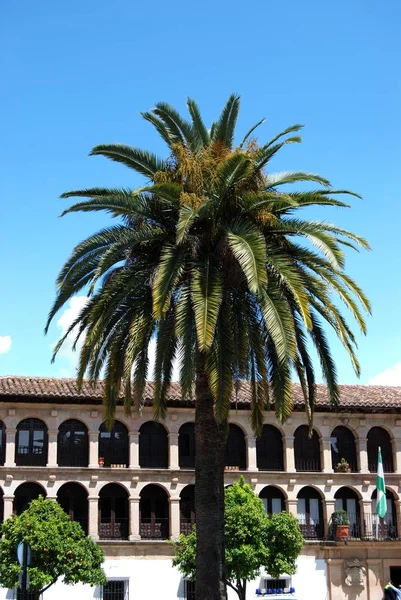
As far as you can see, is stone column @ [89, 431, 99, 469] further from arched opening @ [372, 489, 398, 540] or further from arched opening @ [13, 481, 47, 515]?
arched opening @ [372, 489, 398, 540]

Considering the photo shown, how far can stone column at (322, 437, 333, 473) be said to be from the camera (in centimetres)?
4912

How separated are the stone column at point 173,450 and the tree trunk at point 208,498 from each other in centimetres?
2468

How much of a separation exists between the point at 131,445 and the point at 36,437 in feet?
15.0

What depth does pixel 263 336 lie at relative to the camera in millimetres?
24062

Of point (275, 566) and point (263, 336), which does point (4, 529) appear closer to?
point (275, 566)

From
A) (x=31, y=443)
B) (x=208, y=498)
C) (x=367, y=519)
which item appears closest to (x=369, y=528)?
(x=367, y=519)

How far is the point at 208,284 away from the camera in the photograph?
21688 millimetres

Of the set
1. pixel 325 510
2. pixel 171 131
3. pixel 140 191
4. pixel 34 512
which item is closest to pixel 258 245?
pixel 140 191

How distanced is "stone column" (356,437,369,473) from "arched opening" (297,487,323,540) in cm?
270

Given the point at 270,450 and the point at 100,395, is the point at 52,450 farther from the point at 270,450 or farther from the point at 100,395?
the point at 270,450

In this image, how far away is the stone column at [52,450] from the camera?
1790 inches

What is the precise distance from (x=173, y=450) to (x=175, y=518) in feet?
10.7

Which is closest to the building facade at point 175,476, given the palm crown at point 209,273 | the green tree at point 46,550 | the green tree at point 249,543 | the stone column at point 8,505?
the stone column at point 8,505

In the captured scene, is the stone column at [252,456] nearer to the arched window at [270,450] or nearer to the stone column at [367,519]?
the arched window at [270,450]
